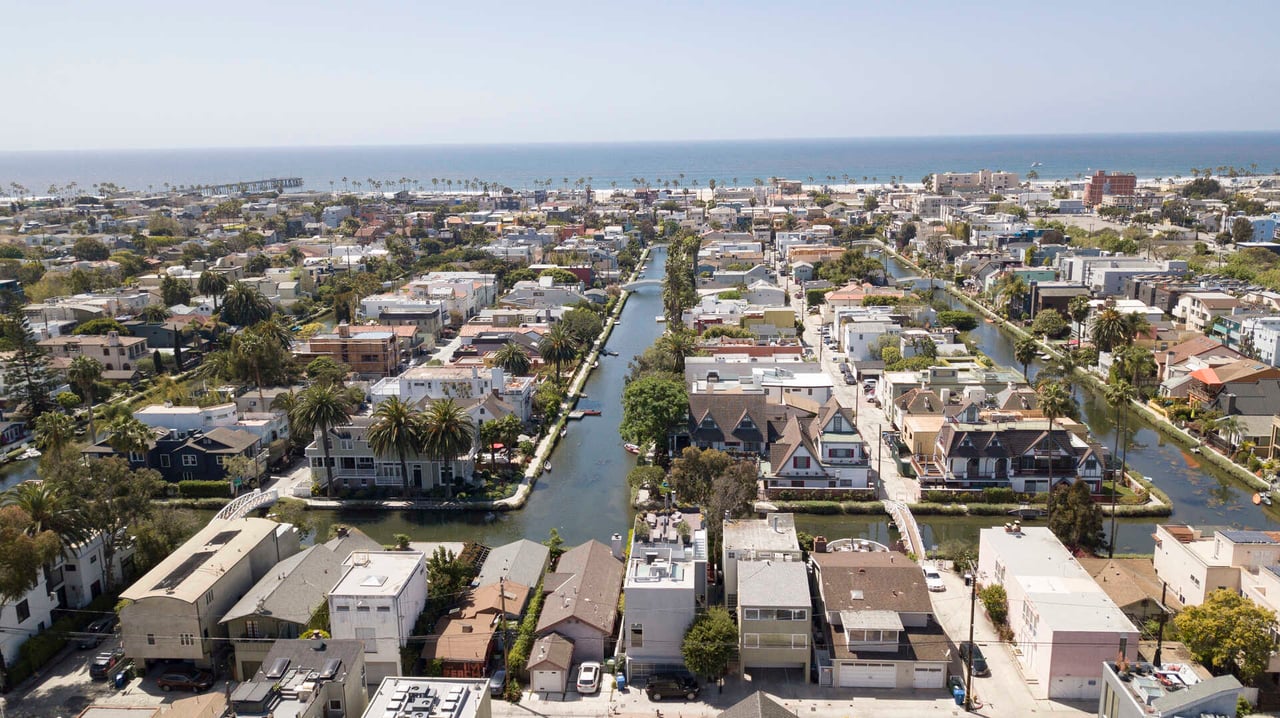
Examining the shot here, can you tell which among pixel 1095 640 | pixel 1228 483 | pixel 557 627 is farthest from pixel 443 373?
pixel 1228 483

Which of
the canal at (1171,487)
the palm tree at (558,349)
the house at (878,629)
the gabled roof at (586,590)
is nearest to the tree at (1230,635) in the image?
the house at (878,629)

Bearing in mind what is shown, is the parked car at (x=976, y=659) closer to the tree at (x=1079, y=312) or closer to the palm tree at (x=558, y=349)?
the palm tree at (x=558, y=349)

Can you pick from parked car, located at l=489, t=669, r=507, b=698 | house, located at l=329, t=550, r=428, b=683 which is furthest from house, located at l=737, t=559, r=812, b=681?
house, located at l=329, t=550, r=428, b=683

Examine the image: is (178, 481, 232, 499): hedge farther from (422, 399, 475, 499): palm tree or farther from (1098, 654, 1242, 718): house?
(1098, 654, 1242, 718): house

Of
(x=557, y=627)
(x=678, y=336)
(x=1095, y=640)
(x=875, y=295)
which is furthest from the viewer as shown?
(x=875, y=295)

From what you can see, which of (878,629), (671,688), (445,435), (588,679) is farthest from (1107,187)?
(588,679)

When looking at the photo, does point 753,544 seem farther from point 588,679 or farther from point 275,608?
point 275,608

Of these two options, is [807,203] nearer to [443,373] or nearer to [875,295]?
[875,295]
